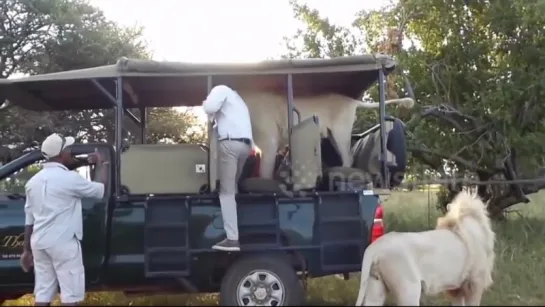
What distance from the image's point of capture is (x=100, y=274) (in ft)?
19.2

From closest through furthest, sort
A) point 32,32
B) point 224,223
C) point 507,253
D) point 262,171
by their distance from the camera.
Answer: point 224,223
point 262,171
point 507,253
point 32,32

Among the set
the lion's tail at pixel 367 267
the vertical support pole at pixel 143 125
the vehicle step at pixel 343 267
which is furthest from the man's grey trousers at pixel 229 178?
the vertical support pole at pixel 143 125

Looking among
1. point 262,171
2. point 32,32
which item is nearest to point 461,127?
point 262,171

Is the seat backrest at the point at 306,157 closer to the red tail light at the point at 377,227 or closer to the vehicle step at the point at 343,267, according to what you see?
the red tail light at the point at 377,227

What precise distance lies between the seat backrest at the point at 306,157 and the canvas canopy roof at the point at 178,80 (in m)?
0.55

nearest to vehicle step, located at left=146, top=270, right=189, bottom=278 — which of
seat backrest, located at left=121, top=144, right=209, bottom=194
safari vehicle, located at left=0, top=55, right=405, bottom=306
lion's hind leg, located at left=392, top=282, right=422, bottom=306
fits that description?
safari vehicle, located at left=0, top=55, right=405, bottom=306

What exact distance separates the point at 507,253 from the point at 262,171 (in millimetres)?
3893

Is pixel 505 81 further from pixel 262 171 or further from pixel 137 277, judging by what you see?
pixel 137 277

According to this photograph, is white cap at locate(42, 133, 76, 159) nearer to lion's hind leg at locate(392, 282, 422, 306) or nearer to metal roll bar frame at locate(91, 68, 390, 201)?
metal roll bar frame at locate(91, 68, 390, 201)

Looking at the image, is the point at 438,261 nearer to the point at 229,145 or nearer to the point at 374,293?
the point at 374,293

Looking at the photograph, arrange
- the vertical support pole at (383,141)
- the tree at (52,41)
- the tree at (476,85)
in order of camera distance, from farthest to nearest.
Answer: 1. the tree at (52,41)
2. the tree at (476,85)
3. the vertical support pole at (383,141)

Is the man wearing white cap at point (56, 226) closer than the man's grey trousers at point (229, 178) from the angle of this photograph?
Yes

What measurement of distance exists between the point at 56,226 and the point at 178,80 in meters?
2.11

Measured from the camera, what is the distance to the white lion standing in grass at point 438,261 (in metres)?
4.92
